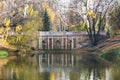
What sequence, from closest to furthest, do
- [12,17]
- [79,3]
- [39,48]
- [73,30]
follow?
[12,17], [79,3], [39,48], [73,30]

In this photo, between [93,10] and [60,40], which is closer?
[93,10]

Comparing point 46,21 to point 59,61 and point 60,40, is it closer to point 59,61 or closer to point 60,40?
point 60,40

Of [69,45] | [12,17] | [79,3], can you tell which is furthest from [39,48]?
[12,17]

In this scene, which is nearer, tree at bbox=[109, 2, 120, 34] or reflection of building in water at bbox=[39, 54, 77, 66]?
reflection of building in water at bbox=[39, 54, 77, 66]

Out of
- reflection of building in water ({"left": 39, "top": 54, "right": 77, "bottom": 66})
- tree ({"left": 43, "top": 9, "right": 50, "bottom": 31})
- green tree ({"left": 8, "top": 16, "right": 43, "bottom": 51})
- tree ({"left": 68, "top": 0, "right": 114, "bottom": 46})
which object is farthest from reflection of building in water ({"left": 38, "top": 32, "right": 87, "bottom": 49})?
reflection of building in water ({"left": 39, "top": 54, "right": 77, "bottom": 66})

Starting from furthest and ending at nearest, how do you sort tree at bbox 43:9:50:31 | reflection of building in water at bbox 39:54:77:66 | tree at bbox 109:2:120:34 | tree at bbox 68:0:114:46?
1. tree at bbox 43:9:50:31
2. tree at bbox 109:2:120:34
3. tree at bbox 68:0:114:46
4. reflection of building in water at bbox 39:54:77:66

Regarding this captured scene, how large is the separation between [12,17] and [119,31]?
3196 centimetres

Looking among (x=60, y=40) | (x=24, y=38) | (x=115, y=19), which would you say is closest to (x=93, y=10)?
(x=115, y=19)

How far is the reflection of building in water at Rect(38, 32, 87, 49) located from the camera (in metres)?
78.1

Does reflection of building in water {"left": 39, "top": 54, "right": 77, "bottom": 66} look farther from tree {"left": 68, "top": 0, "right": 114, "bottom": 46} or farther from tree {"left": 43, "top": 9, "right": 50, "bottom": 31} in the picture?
tree {"left": 43, "top": 9, "right": 50, "bottom": 31}

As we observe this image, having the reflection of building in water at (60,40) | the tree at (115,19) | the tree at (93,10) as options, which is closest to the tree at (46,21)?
the reflection of building in water at (60,40)

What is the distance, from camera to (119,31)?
66.4 meters

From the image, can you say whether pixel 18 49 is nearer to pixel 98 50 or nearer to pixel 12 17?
→ pixel 98 50

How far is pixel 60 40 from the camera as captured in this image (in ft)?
260
